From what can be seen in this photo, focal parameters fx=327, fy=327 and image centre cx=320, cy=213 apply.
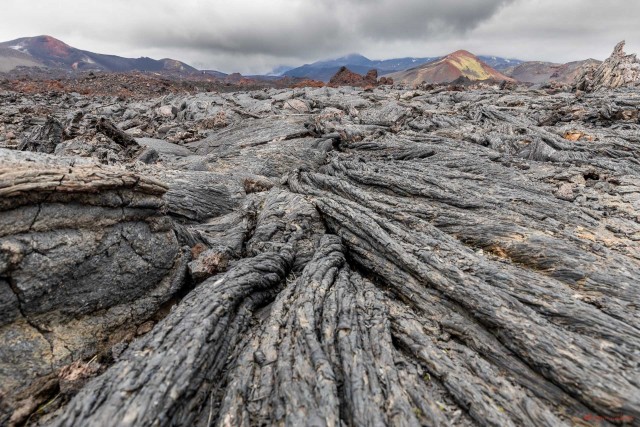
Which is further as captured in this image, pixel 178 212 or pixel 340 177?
pixel 340 177

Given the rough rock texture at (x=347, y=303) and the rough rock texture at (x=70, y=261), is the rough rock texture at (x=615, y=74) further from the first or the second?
the rough rock texture at (x=70, y=261)

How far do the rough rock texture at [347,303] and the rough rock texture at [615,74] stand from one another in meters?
54.2

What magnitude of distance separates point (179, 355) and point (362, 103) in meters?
49.1

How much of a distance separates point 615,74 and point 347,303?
237 feet

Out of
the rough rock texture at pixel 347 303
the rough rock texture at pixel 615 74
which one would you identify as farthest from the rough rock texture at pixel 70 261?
the rough rock texture at pixel 615 74

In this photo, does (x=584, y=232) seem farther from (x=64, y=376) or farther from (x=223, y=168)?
(x=223, y=168)

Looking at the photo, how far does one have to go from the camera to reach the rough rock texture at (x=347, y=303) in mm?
6508

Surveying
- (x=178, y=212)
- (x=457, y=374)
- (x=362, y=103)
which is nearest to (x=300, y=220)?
(x=178, y=212)

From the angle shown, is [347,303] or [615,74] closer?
[347,303]

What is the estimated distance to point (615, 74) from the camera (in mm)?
55250

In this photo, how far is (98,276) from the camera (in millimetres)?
8727

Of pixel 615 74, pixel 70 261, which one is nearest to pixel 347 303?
pixel 70 261

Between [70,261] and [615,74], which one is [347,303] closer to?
[70,261]

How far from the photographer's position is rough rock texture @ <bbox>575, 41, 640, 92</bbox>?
53.8 m
